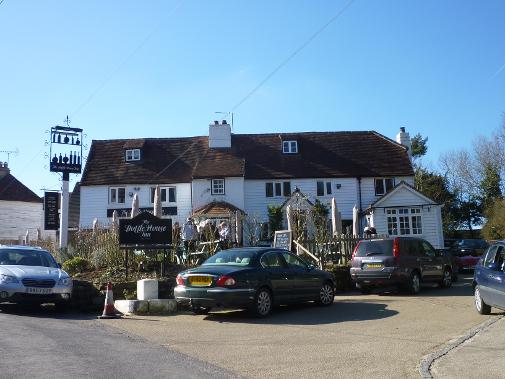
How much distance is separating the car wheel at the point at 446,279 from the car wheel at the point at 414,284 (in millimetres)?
1709

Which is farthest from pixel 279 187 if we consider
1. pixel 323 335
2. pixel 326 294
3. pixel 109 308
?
pixel 323 335

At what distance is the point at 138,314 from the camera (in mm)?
12883

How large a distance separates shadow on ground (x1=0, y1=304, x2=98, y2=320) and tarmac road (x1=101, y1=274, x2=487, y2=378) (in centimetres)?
161

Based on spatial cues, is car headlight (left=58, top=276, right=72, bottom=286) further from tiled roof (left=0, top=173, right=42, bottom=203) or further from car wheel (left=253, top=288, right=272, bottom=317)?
tiled roof (left=0, top=173, right=42, bottom=203)

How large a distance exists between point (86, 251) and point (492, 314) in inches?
517

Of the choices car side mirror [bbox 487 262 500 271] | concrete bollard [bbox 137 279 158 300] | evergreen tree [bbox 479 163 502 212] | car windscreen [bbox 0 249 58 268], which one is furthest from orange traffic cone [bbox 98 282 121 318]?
evergreen tree [bbox 479 163 502 212]

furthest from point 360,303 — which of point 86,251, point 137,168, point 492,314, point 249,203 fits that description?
point 137,168

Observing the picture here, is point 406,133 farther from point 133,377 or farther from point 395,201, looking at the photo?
point 133,377

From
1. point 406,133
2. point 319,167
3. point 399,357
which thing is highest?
point 406,133

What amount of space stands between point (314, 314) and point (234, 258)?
2139 millimetres

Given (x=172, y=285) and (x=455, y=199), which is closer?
(x=172, y=285)

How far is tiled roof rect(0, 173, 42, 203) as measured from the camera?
5144 cm

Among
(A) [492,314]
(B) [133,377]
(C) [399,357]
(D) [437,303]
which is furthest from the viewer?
(D) [437,303]

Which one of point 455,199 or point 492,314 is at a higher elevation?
point 455,199
